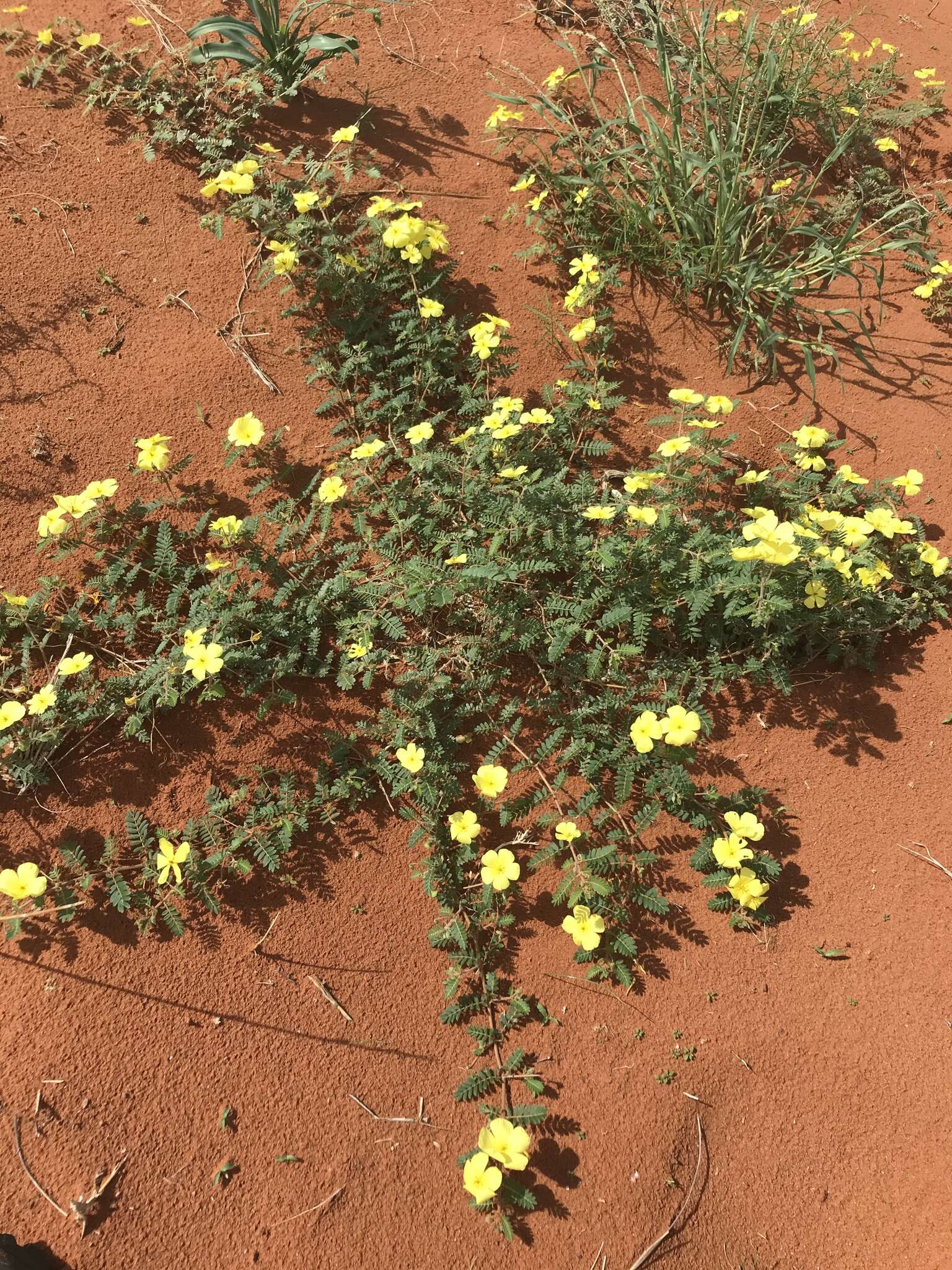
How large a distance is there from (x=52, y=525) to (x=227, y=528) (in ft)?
1.90

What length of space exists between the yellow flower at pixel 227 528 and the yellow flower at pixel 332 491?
0.32 m

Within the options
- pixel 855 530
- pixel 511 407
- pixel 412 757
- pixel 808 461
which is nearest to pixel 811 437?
pixel 808 461

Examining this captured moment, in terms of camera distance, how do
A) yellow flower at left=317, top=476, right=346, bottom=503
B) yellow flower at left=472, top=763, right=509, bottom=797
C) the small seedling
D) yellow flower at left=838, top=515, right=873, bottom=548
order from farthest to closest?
1. yellow flower at left=317, top=476, right=346, bottom=503
2. yellow flower at left=838, top=515, right=873, bottom=548
3. yellow flower at left=472, top=763, right=509, bottom=797
4. the small seedling

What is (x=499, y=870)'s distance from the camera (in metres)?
2.37

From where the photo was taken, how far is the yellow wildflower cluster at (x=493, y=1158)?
201cm

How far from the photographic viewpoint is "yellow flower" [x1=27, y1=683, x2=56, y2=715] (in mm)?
2461

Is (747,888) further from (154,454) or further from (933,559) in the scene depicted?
(154,454)

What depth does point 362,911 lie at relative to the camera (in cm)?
249

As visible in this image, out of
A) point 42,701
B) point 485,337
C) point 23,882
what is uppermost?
point 485,337

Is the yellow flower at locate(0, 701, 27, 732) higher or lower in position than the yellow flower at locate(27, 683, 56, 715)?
lower

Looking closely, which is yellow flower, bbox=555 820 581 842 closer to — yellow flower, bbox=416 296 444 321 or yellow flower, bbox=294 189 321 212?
yellow flower, bbox=416 296 444 321

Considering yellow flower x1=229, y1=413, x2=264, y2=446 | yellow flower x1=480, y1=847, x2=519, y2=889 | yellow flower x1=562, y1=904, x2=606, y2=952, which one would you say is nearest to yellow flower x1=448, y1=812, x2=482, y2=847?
yellow flower x1=480, y1=847, x2=519, y2=889

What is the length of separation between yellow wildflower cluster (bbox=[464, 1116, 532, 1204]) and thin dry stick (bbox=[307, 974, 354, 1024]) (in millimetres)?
518

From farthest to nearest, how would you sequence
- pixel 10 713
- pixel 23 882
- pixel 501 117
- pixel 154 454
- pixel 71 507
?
pixel 501 117 < pixel 154 454 < pixel 71 507 < pixel 10 713 < pixel 23 882
